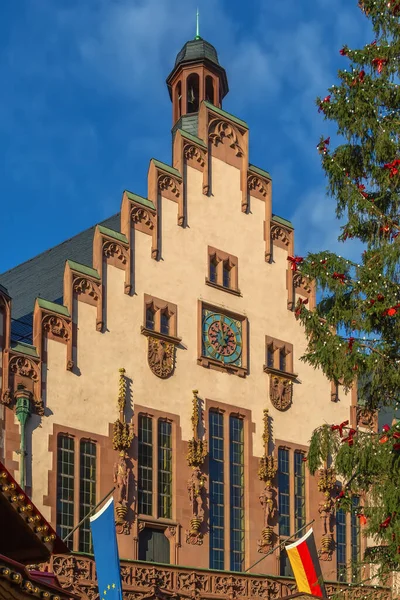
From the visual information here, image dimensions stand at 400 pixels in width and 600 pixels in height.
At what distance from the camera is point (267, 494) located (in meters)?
37.3

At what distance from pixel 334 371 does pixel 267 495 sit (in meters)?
12.1

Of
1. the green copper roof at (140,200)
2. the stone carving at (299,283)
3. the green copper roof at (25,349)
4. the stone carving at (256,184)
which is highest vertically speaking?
the stone carving at (256,184)

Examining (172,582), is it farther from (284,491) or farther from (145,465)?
(284,491)

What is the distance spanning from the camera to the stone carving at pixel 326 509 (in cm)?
3841

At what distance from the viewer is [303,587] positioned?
3522 centimetres

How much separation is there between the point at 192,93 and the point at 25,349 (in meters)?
14.2

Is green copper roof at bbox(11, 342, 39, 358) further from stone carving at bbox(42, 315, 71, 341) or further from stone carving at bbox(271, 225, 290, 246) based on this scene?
stone carving at bbox(271, 225, 290, 246)

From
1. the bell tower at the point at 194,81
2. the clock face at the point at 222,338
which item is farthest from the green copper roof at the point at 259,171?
the clock face at the point at 222,338

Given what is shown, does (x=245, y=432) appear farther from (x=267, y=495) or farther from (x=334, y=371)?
(x=334, y=371)

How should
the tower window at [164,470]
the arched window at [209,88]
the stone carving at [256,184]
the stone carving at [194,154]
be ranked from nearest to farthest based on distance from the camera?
the tower window at [164,470] < the stone carving at [194,154] < the stone carving at [256,184] < the arched window at [209,88]

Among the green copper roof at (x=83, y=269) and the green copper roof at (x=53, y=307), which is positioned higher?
the green copper roof at (x=83, y=269)

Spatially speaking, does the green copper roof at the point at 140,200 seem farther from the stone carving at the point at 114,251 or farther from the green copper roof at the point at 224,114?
the green copper roof at the point at 224,114

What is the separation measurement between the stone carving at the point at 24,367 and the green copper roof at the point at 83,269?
3.25 m

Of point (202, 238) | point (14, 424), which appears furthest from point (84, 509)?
point (202, 238)
